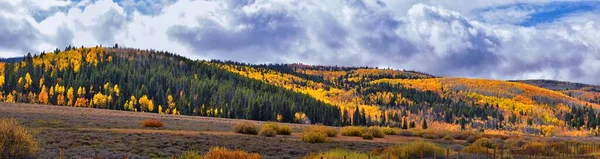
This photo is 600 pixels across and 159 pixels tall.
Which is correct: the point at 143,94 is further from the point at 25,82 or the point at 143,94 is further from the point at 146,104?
the point at 25,82

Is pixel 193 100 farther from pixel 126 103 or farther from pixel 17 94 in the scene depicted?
pixel 17 94

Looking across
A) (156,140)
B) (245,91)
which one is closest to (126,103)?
(245,91)

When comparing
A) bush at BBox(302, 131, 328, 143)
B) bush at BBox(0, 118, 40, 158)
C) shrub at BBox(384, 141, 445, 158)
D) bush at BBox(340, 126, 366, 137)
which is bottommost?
bush at BBox(340, 126, 366, 137)

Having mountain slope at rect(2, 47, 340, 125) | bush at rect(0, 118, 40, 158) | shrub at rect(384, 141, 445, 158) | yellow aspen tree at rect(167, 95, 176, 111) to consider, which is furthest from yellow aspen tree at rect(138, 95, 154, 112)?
bush at rect(0, 118, 40, 158)

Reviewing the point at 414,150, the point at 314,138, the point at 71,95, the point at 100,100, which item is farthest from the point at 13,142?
the point at 71,95

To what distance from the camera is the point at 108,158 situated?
24.2 m

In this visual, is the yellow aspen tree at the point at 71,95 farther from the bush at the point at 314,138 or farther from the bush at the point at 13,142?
the bush at the point at 13,142

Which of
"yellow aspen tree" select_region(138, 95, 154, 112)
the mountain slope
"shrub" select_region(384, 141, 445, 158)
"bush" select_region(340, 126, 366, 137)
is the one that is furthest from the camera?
"yellow aspen tree" select_region(138, 95, 154, 112)

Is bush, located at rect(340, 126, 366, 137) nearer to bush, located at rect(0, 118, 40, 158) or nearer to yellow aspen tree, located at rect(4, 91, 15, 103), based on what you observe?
bush, located at rect(0, 118, 40, 158)

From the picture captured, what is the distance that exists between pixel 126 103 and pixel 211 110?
880 inches

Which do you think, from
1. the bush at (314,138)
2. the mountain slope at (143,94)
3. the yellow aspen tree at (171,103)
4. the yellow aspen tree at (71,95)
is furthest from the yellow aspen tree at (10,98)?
the bush at (314,138)

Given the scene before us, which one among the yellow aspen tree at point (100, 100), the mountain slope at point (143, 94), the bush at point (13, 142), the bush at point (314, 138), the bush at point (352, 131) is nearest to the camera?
the bush at point (13, 142)

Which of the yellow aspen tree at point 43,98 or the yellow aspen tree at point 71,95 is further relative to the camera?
the yellow aspen tree at point 71,95

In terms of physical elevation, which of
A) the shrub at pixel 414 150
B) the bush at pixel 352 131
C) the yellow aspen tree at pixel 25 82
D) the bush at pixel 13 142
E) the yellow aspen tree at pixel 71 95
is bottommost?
the bush at pixel 352 131
